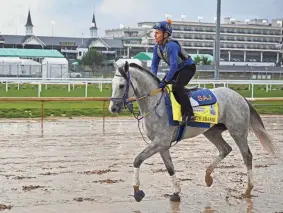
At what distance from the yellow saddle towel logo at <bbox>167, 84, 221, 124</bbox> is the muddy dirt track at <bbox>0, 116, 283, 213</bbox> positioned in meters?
1.00

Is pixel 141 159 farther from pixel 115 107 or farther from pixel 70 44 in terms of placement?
pixel 70 44

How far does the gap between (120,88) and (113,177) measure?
234cm

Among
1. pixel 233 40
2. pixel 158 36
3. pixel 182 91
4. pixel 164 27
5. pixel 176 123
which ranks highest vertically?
pixel 233 40

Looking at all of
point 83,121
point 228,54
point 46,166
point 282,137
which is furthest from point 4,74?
point 228,54

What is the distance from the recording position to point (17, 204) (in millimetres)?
7332

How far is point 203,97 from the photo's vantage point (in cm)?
828

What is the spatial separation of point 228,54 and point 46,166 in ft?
354

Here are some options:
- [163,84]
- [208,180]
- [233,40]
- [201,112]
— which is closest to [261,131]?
[208,180]

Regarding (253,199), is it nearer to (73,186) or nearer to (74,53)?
(73,186)

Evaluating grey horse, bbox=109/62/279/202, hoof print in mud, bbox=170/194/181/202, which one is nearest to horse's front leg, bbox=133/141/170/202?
grey horse, bbox=109/62/279/202

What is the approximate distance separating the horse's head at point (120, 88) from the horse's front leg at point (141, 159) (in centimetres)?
60

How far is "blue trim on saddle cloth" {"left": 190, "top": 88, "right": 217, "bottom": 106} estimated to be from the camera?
26.9 ft

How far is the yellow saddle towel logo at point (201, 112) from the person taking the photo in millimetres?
7754

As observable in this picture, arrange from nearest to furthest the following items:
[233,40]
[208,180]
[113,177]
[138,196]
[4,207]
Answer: [4,207], [138,196], [208,180], [113,177], [233,40]
